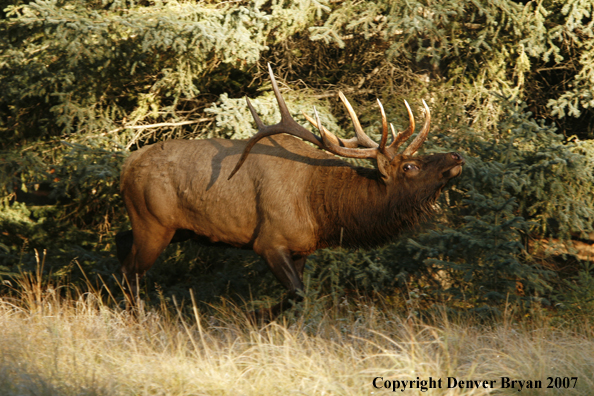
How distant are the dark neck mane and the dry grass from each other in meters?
0.90

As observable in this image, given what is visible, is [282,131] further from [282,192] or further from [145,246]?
[145,246]

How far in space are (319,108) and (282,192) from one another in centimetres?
285

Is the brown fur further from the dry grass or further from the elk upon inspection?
the dry grass

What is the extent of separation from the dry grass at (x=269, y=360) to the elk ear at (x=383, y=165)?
1281 millimetres

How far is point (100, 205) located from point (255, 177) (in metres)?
4.15

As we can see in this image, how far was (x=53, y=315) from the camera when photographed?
536 cm

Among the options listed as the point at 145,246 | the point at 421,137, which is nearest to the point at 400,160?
the point at 421,137

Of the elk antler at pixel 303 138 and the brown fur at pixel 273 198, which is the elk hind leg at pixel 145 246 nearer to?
the brown fur at pixel 273 198

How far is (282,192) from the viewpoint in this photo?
569 cm

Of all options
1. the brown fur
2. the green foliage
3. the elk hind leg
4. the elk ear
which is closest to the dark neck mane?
the brown fur

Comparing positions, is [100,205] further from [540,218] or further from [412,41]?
[540,218]

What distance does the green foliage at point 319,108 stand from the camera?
679 centimetres

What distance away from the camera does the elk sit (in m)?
5.56
